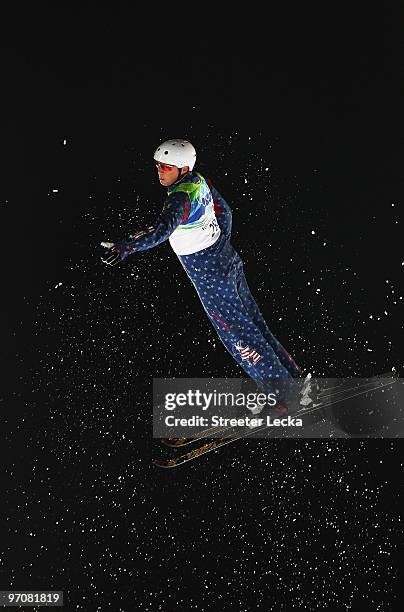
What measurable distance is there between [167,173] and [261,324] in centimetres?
72

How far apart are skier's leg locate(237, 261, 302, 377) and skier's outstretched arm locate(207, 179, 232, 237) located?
15cm

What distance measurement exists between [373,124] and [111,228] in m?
1.18

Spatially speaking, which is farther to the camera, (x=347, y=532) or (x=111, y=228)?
(x=347, y=532)

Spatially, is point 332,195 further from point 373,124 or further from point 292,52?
point 292,52

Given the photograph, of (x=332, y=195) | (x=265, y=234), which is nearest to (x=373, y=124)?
(x=332, y=195)

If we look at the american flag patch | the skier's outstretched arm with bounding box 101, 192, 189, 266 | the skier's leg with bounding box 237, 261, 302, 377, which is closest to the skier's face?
the skier's outstretched arm with bounding box 101, 192, 189, 266

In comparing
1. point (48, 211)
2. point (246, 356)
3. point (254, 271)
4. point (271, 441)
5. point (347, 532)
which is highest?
point (48, 211)

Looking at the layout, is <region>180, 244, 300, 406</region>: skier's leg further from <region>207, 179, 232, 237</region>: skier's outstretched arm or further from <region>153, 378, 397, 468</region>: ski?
<region>153, 378, 397, 468</region>: ski

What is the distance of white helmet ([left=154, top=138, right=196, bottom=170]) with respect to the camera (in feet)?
12.5

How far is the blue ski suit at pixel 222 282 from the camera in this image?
12.4 ft

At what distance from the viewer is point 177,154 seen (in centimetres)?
382

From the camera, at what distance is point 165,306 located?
4.07 m

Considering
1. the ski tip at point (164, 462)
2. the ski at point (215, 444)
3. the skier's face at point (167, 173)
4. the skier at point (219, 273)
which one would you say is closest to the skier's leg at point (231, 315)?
the skier at point (219, 273)

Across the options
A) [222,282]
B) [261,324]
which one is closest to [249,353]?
[261,324]
